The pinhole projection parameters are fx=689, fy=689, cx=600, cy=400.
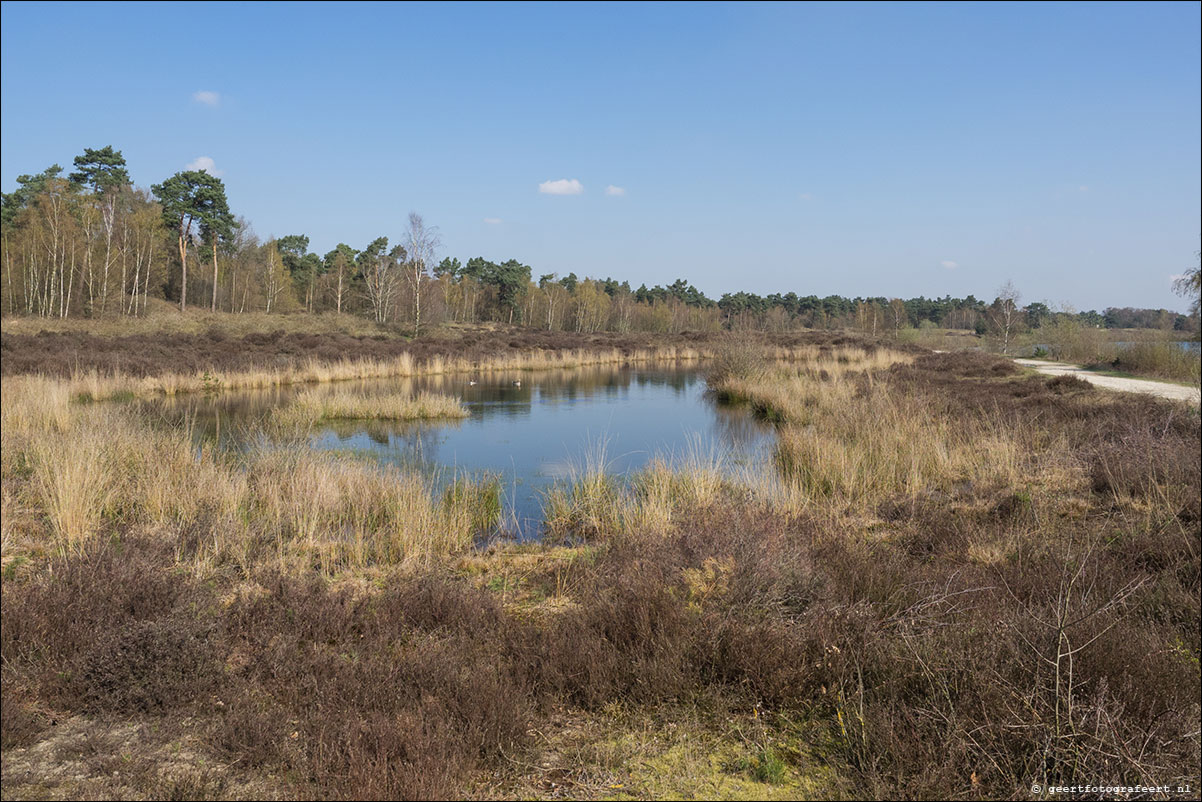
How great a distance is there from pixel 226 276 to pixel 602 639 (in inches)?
2115

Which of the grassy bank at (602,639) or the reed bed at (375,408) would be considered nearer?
the grassy bank at (602,639)

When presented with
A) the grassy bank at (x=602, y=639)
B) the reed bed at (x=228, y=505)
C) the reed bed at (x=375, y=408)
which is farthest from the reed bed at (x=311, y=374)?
the grassy bank at (x=602, y=639)

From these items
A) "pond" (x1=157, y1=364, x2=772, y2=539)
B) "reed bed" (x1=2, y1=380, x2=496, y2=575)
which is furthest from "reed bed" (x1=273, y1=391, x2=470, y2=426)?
"reed bed" (x1=2, y1=380, x2=496, y2=575)

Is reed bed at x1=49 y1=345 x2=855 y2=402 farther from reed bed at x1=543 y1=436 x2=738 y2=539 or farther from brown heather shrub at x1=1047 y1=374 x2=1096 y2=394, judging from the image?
reed bed at x1=543 y1=436 x2=738 y2=539

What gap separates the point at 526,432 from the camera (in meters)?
14.0

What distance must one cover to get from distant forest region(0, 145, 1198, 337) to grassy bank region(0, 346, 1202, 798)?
24.3 meters

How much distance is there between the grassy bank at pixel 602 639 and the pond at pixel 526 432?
205cm

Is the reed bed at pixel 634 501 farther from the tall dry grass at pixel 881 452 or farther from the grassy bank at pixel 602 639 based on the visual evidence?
the tall dry grass at pixel 881 452

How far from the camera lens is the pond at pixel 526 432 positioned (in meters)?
10.1

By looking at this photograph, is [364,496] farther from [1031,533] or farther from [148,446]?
[1031,533]

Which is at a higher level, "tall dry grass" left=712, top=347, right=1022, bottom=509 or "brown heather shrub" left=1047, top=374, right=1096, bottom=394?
"brown heather shrub" left=1047, top=374, right=1096, bottom=394

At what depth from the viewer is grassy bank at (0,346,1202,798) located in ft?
8.65

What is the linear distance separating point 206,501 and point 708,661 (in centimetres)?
548

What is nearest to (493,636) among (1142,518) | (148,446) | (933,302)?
(1142,518)
